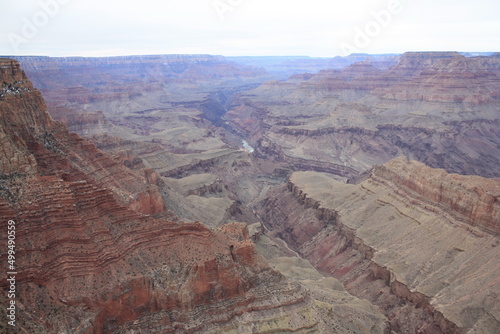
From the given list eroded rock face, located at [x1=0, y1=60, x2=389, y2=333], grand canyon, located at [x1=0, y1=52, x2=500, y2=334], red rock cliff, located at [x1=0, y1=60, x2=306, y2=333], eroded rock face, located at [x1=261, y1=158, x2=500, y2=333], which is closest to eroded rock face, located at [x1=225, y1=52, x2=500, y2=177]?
grand canyon, located at [x1=0, y1=52, x2=500, y2=334]

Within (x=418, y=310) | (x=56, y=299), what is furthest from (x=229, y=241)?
(x=418, y=310)

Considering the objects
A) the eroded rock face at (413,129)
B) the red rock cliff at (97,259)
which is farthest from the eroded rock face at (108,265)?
the eroded rock face at (413,129)

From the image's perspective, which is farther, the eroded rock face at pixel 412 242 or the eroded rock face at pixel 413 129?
the eroded rock face at pixel 413 129

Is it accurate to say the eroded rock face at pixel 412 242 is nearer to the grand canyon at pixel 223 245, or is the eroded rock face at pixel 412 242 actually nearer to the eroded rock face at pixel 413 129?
the grand canyon at pixel 223 245

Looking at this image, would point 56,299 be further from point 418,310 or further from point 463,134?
point 463,134

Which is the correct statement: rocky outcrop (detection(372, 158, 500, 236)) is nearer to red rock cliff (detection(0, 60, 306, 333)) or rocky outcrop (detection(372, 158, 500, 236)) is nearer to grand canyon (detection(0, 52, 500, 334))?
grand canyon (detection(0, 52, 500, 334))

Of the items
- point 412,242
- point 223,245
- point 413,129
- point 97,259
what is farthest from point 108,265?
point 413,129
